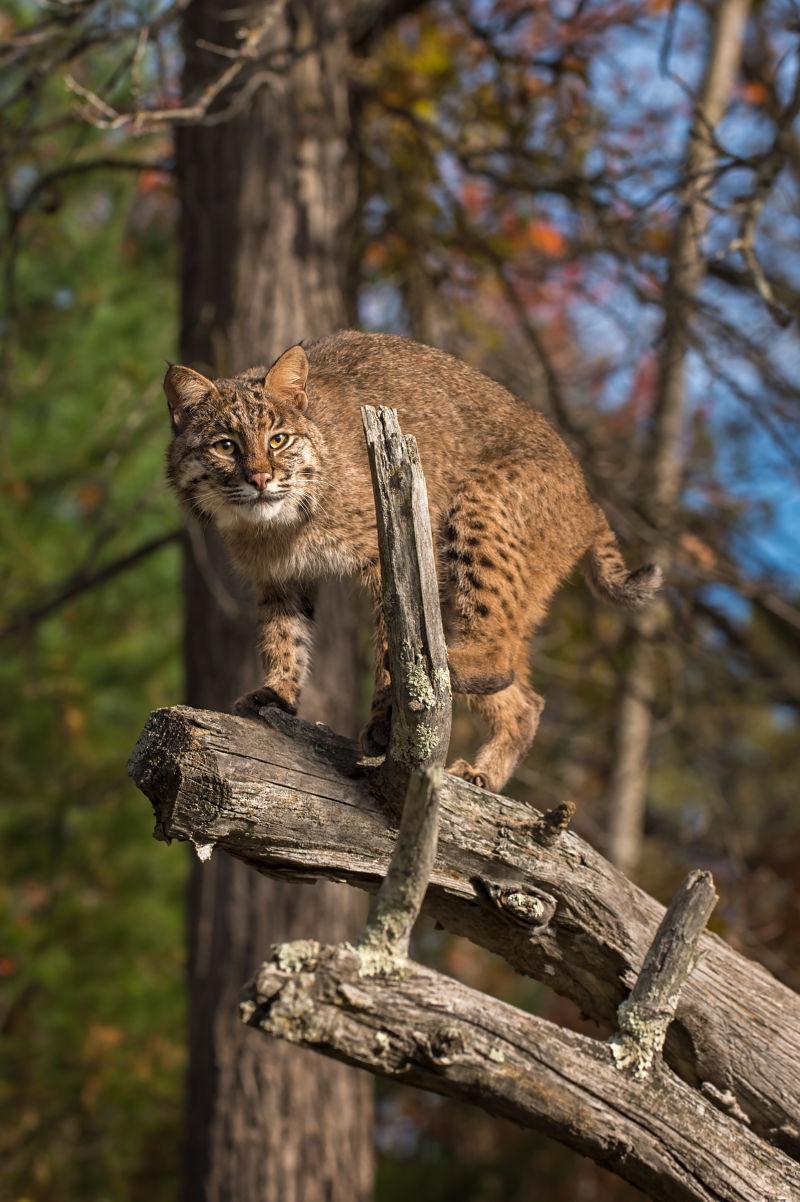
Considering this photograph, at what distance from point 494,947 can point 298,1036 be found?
1184 millimetres

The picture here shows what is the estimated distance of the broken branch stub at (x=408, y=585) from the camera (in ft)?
10.3

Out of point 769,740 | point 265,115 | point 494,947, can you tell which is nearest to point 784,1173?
point 494,947

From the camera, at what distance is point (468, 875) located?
359 cm

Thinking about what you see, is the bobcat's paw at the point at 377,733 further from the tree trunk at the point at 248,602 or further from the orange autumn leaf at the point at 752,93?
the orange autumn leaf at the point at 752,93

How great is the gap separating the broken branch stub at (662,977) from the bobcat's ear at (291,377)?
203 cm

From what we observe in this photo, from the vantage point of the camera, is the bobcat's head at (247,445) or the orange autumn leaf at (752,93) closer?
the bobcat's head at (247,445)

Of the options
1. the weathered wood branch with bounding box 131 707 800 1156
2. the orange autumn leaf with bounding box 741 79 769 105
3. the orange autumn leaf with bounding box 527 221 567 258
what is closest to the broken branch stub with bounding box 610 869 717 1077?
the weathered wood branch with bounding box 131 707 800 1156

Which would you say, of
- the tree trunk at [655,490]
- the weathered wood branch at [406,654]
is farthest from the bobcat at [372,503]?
the tree trunk at [655,490]

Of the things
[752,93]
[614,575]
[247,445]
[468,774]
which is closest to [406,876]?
[468,774]

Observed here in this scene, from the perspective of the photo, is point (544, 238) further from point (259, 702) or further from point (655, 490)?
point (259, 702)

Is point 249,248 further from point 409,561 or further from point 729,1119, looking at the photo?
point 729,1119

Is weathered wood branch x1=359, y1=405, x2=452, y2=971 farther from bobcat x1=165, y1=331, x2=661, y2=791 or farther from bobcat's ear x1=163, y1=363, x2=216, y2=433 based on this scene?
bobcat's ear x1=163, y1=363, x2=216, y2=433

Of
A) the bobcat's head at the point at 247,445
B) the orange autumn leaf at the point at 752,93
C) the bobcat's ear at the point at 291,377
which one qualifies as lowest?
the bobcat's head at the point at 247,445

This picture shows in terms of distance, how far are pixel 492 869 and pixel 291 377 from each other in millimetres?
1752
